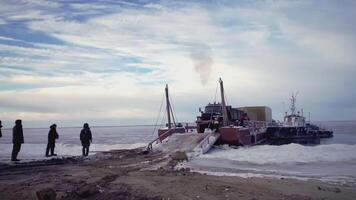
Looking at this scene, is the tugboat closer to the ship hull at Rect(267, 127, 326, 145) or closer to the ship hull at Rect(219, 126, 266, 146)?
the ship hull at Rect(267, 127, 326, 145)

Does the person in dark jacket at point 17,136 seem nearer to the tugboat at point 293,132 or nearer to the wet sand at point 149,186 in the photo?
the wet sand at point 149,186

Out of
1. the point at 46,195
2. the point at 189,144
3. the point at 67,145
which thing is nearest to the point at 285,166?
the point at 189,144

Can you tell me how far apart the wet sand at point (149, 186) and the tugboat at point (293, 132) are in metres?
34.4

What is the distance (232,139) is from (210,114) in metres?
4.94

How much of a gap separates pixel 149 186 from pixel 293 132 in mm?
44291

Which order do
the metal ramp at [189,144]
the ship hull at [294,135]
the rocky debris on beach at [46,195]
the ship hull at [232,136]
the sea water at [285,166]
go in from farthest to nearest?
the ship hull at [294,135], the ship hull at [232,136], the metal ramp at [189,144], the sea water at [285,166], the rocky debris on beach at [46,195]

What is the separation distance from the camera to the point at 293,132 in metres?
51.2

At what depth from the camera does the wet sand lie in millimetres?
8781

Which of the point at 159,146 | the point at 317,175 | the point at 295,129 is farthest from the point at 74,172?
the point at 295,129

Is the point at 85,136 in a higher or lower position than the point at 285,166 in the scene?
higher

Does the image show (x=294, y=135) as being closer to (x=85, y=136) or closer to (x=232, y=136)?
(x=232, y=136)

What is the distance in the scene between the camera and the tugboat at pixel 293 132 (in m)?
46.7

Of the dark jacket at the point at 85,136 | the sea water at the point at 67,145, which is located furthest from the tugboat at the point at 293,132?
the dark jacket at the point at 85,136

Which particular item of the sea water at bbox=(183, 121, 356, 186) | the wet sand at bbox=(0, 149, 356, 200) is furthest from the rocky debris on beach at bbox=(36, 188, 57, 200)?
the sea water at bbox=(183, 121, 356, 186)
